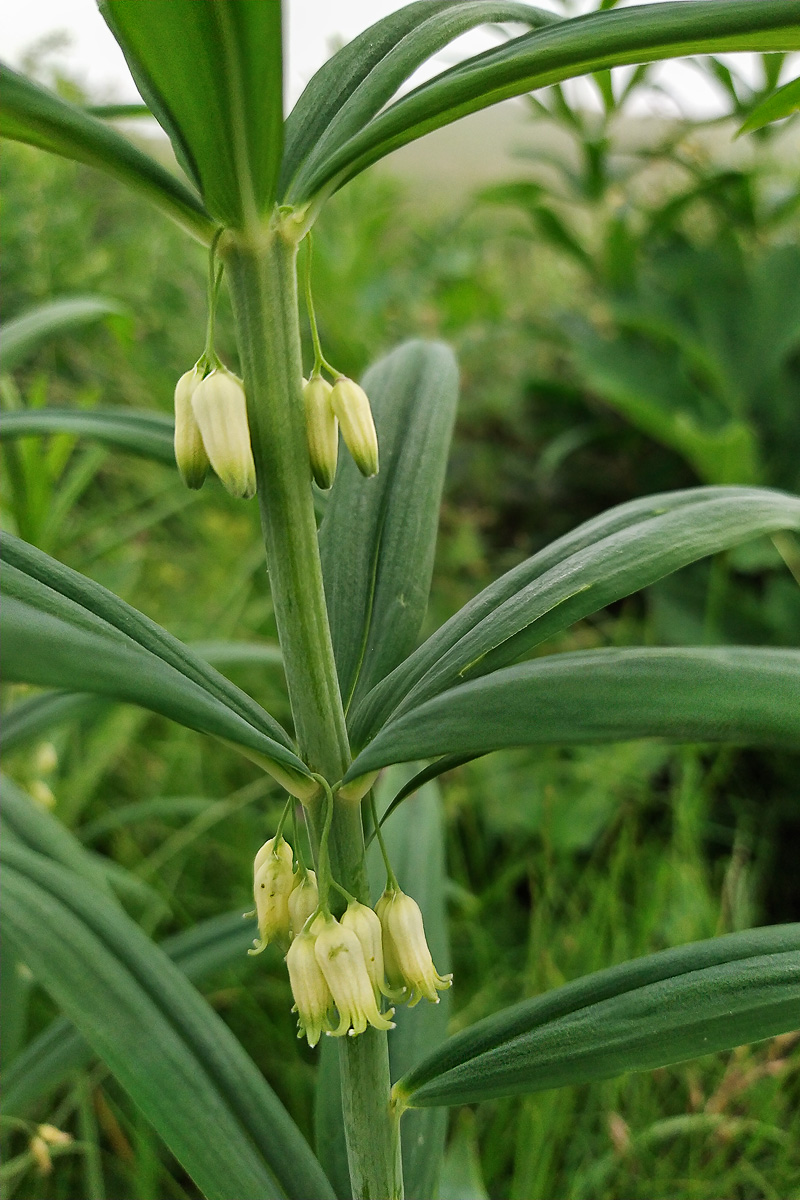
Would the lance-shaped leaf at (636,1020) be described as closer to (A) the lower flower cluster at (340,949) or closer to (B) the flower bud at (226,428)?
(A) the lower flower cluster at (340,949)

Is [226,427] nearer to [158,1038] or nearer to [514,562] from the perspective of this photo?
[158,1038]

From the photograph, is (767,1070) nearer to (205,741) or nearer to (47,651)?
(47,651)

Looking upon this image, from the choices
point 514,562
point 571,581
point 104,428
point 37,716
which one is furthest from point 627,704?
point 514,562

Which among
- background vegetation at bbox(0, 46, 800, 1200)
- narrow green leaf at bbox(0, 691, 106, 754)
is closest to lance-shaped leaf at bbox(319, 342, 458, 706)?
narrow green leaf at bbox(0, 691, 106, 754)

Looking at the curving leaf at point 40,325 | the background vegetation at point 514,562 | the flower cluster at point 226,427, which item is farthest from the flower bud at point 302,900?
the curving leaf at point 40,325

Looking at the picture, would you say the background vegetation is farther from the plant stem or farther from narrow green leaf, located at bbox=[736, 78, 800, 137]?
narrow green leaf, located at bbox=[736, 78, 800, 137]

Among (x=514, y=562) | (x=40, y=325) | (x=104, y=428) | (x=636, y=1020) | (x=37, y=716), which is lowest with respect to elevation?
(x=636, y=1020)
